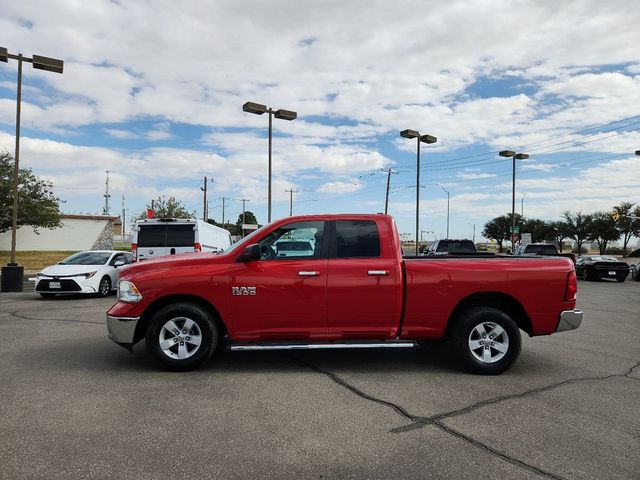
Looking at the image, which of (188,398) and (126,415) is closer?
(126,415)

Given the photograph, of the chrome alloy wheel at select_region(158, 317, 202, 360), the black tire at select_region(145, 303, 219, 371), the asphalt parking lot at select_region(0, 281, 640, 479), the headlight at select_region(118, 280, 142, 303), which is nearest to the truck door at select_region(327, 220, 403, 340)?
the asphalt parking lot at select_region(0, 281, 640, 479)

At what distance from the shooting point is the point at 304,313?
5762 mm

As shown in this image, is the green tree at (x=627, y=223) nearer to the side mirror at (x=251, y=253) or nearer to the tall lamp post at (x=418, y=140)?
the tall lamp post at (x=418, y=140)

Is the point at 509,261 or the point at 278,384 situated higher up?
the point at 509,261

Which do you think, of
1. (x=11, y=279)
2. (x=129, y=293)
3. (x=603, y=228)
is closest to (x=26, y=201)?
(x=11, y=279)

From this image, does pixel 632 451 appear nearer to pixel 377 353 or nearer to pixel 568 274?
pixel 568 274

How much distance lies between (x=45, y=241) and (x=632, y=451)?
46.8 metres

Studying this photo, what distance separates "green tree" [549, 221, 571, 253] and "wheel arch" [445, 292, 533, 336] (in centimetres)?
7801

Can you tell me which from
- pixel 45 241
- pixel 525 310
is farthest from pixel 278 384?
pixel 45 241

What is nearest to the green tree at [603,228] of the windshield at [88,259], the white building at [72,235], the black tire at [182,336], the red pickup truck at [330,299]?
the white building at [72,235]

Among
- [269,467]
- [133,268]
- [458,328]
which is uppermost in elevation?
[133,268]

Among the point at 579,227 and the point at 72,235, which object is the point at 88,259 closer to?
the point at 72,235

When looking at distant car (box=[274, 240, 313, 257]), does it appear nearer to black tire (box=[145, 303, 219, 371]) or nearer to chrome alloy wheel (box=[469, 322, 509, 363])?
black tire (box=[145, 303, 219, 371])

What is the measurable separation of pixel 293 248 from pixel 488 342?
8.25 ft
